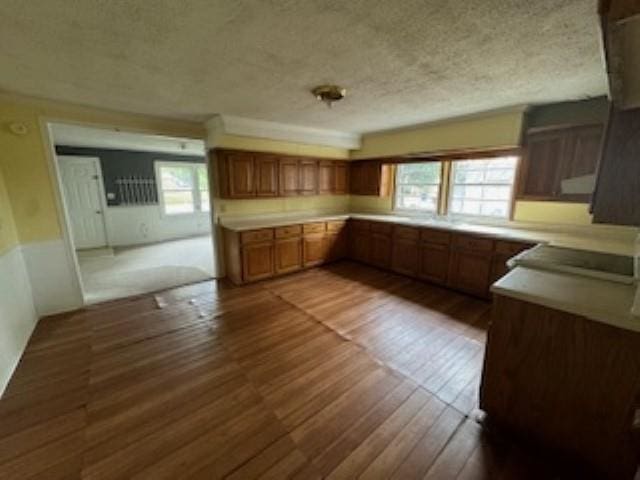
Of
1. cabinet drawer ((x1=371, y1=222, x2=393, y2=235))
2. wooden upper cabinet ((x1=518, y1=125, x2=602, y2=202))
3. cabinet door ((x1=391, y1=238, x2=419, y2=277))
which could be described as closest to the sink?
wooden upper cabinet ((x1=518, y1=125, x2=602, y2=202))

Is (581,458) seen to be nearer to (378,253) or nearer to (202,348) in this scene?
(202,348)

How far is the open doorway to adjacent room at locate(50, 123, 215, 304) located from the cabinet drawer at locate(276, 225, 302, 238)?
134cm

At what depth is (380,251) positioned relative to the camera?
15.2ft

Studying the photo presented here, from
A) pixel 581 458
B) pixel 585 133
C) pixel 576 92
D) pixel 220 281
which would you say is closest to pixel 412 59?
pixel 576 92

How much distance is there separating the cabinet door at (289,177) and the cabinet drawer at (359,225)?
1.21 m

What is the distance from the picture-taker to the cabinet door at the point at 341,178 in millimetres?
5316

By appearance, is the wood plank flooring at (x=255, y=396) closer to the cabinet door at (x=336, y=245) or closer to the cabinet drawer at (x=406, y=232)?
the cabinet drawer at (x=406, y=232)

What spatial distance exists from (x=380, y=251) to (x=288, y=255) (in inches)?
61.5

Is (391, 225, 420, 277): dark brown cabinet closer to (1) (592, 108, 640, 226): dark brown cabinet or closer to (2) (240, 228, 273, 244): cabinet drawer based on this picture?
(2) (240, 228, 273, 244): cabinet drawer

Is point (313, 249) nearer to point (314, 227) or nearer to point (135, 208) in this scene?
point (314, 227)

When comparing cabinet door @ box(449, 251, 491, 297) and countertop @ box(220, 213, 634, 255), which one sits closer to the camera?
countertop @ box(220, 213, 634, 255)

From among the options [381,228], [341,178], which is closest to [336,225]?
[381,228]

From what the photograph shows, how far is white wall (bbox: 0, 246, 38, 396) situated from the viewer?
7.04ft

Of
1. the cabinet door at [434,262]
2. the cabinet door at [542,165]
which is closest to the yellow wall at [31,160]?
the cabinet door at [434,262]
